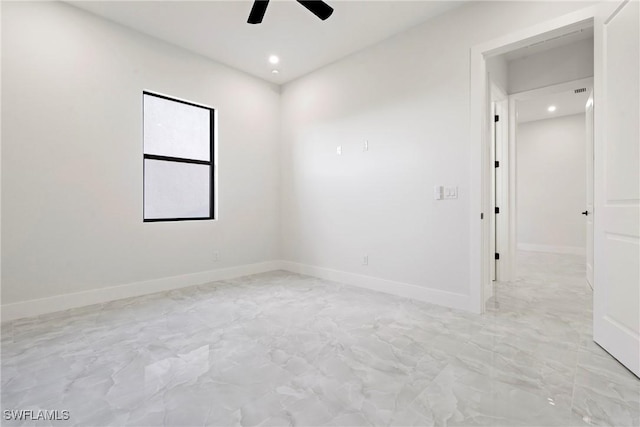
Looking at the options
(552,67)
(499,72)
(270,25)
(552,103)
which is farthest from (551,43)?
(270,25)

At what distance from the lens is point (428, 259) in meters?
3.22

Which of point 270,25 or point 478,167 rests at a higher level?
point 270,25

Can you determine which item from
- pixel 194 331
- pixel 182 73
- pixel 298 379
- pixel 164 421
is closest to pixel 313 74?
pixel 182 73

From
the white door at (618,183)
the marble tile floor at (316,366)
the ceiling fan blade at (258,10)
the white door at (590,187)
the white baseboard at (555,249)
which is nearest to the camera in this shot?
the marble tile floor at (316,366)

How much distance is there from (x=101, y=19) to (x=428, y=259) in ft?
13.9

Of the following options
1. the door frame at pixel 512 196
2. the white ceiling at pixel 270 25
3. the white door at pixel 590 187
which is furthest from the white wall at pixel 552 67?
the white ceiling at pixel 270 25

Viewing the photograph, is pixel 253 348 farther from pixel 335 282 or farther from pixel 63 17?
pixel 63 17

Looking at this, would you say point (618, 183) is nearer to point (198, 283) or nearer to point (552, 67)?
point (552, 67)

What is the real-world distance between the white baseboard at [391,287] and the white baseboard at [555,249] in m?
5.21

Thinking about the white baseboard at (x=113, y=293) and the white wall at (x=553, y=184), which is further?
the white wall at (x=553, y=184)

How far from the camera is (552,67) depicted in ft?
11.8

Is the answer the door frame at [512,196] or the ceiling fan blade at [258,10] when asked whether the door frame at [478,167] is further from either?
the ceiling fan blade at [258,10]

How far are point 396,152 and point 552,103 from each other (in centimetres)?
437

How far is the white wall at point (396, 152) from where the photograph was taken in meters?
2.98
